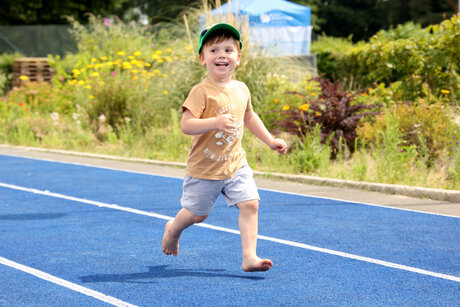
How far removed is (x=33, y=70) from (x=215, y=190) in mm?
22837

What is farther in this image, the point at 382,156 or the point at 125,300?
the point at 382,156

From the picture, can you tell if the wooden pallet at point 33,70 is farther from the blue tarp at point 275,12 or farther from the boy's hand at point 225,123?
the boy's hand at point 225,123

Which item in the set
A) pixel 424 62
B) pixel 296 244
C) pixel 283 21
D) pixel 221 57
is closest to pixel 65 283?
pixel 221 57

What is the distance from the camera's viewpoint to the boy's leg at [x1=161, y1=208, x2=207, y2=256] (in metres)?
5.19

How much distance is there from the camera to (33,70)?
86.6ft

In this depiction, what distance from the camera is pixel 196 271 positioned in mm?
5410

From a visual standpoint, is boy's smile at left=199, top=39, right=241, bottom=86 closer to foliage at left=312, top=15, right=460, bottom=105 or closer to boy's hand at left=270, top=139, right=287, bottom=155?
boy's hand at left=270, top=139, right=287, bottom=155

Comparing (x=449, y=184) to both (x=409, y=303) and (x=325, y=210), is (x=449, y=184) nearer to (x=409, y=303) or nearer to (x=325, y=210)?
(x=325, y=210)

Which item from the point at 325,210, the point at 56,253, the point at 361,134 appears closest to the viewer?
the point at 56,253

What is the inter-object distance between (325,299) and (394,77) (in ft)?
36.4

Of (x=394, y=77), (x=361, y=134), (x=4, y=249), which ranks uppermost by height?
(x=394, y=77)

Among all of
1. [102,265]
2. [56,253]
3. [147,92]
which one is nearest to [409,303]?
[102,265]

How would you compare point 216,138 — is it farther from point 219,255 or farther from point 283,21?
point 283,21

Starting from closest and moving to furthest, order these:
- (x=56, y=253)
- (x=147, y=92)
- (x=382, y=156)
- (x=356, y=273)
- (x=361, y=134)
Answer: (x=356, y=273), (x=56, y=253), (x=382, y=156), (x=361, y=134), (x=147, y=92)
